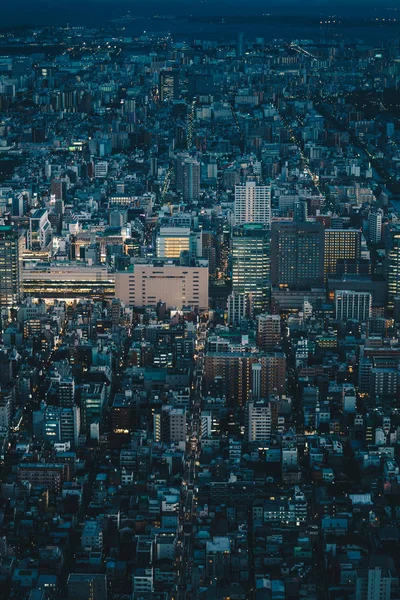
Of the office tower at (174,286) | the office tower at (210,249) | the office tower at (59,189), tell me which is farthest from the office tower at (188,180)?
the office tower at (174,286)

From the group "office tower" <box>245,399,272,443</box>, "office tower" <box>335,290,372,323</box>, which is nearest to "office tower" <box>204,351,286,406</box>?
"office tower" <box>245,399,272,443</box>

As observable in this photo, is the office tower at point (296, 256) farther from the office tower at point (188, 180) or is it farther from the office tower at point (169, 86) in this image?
the office tower at point (169, 86)

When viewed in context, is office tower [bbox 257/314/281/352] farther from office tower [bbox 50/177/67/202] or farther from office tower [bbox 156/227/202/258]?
office tower [bbox 50/177/67/202]

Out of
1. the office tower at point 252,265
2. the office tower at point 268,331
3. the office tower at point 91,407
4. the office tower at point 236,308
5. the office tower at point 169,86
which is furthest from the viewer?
the office tower at point 169,86

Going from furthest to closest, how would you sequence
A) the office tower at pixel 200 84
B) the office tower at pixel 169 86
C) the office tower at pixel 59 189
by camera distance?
the office tower at pixel 200 84 → the office tower at pixel 169 86 → the office tower at pixel 59 189

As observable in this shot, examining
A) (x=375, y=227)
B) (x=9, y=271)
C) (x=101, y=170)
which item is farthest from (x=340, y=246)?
(x=101, y=170)

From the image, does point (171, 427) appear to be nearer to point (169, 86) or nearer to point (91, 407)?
point (91, 407)

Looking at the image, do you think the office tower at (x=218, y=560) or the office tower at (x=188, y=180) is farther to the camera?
the office tower at (x=188, y=180)
